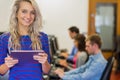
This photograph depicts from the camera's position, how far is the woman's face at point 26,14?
2014mm

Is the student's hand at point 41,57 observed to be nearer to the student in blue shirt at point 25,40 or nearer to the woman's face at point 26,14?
the student in blue shirt at point 25,40

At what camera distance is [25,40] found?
204cm

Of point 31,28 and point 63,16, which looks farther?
point 63,16

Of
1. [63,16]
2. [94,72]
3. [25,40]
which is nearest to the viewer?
[25,40]

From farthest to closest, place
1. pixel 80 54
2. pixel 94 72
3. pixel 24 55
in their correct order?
pixel 80 54 < pixel 94 72 < pixel 24 55

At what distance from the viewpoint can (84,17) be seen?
790cm

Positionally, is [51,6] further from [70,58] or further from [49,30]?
[70,58]

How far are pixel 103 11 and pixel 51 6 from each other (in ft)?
5.29

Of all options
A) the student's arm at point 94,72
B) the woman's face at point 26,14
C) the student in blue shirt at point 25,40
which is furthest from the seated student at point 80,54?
the woman's face at point 26,14

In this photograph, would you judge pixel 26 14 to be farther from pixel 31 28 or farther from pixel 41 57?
pixel 41 57

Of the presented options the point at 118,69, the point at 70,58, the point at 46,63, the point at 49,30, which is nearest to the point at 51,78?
the point at 70,58

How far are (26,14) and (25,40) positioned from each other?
7.2 inches

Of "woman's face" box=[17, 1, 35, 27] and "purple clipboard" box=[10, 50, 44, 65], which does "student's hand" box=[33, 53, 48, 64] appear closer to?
"purple clipboard" box=[10, 50, 44, 65]

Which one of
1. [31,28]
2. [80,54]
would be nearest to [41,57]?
[31,28]
